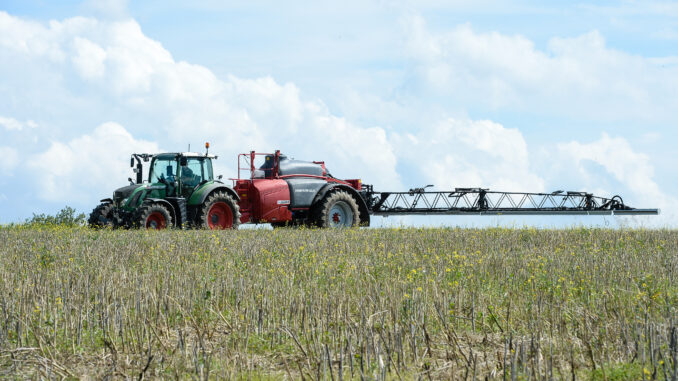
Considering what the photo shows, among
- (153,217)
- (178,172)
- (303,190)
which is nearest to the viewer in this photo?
(153,217)

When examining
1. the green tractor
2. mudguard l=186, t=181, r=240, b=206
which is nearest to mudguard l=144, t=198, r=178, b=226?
the green tractor

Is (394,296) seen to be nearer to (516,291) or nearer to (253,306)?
(253,306)

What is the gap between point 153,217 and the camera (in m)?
15.0

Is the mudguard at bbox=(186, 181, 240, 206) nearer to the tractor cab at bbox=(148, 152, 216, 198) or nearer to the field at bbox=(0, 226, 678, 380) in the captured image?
the tractor cab at bbox=(148, 152, 216, 198)

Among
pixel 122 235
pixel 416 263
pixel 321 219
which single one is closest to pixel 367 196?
pixel 321 219

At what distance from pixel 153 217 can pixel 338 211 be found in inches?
211

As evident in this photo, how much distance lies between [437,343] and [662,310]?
2.42 meters

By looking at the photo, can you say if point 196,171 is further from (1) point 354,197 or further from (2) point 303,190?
(1) point 354,197

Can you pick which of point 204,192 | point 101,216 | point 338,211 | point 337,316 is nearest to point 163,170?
point 204,192

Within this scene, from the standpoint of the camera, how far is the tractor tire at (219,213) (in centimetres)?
1521

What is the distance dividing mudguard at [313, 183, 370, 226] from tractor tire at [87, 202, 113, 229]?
211 inches

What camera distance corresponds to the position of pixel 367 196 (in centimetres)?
2053

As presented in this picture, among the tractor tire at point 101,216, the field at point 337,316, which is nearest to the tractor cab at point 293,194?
the tractor tire at point 101,216

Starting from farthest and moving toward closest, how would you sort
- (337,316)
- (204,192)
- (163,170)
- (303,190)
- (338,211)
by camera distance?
1. (338,211)
2. (303,190)
3. (163,170)
4. (204,192)
5. (337,316)
